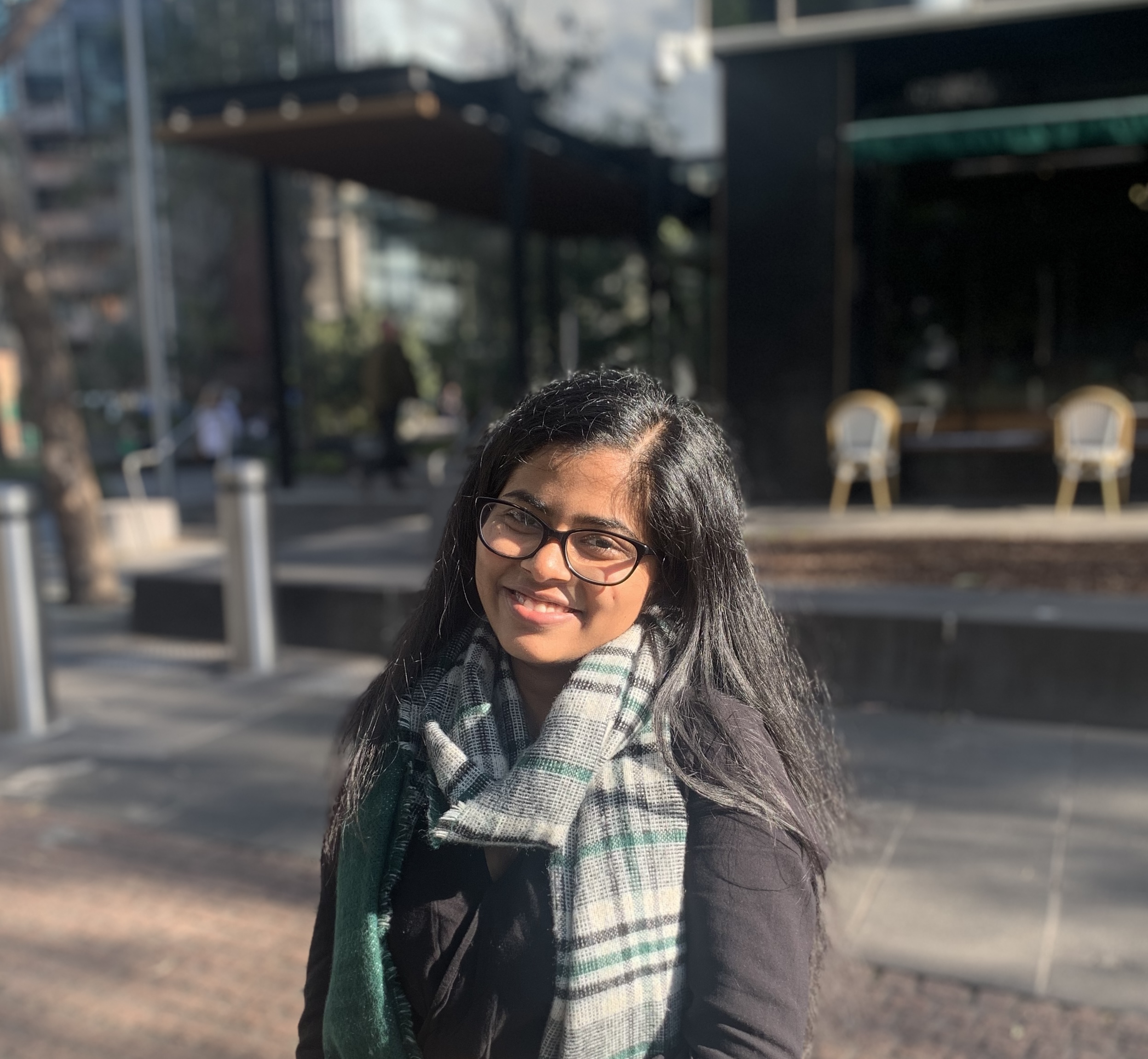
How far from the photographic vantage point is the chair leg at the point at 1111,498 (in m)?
9.78

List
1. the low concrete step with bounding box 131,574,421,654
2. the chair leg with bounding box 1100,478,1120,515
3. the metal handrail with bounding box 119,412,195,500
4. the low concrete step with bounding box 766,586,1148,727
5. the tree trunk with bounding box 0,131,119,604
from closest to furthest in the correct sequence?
1. the low concrete step with bounding box 766,586,1148,727
2. the low concrete step with bounding box 131,574,421,654
3. the tree trunk with bounding box 0,131,119,604
4. the chair leg with bounding box 1100,478,1120,515
5. the metal handrail with bounding box 119,412,195,500

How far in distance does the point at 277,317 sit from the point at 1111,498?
8973mm

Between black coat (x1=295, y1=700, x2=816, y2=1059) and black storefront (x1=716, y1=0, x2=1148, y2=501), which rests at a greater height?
black storefront (x1=716, y1=0, x2=1148, y2=501)

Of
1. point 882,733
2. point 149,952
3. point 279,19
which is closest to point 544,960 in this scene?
point 149,952

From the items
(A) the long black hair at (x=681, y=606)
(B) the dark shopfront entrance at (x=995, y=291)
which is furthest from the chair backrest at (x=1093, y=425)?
(A) the long black hair at (x=681, y=606)

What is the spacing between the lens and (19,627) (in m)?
5.73

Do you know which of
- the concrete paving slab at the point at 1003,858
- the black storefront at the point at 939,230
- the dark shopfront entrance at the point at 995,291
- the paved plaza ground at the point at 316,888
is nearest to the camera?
the paved plaza ground at the point at 316,888

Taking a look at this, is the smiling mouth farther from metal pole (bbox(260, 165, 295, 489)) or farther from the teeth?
metal pole (bbox(260, 165, 295, 489))

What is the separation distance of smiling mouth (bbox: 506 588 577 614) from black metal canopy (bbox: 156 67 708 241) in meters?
8.47

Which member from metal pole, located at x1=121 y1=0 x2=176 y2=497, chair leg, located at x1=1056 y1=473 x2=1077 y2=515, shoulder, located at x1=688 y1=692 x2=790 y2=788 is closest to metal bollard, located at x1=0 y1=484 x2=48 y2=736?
shoulder, located at x1=688 y1=692 x2=790 y2=788

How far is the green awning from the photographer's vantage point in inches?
379

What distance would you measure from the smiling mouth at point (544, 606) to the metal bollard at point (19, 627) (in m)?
4.99

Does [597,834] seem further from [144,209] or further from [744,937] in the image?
[144,209]

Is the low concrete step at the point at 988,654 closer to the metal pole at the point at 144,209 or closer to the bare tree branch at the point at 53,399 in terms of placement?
the bare tree branch at the point at 53,399
